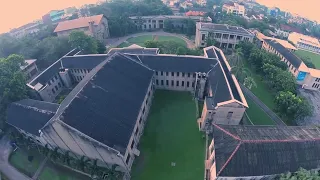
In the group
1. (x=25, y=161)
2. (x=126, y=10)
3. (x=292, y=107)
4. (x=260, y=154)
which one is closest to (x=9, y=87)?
(x=25, y=161)

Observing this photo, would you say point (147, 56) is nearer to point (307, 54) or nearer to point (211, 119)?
point (211, 119)

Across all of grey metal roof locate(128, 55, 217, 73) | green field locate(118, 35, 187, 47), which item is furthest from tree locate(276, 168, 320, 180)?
green field locate(118, 35, 187, 47)

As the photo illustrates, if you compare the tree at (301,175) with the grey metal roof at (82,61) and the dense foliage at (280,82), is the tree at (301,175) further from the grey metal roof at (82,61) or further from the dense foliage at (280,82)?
the grey metal roof at (82,61)

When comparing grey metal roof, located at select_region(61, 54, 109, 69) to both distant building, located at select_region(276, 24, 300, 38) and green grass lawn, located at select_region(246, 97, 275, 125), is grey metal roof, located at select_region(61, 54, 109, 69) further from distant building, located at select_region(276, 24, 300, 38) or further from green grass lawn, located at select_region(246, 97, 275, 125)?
distant building, located at select_region(276, 24, 300, 38)

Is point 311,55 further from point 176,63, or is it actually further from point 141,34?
point 141,34

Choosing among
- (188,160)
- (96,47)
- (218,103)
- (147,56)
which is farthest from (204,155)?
(96,47)
